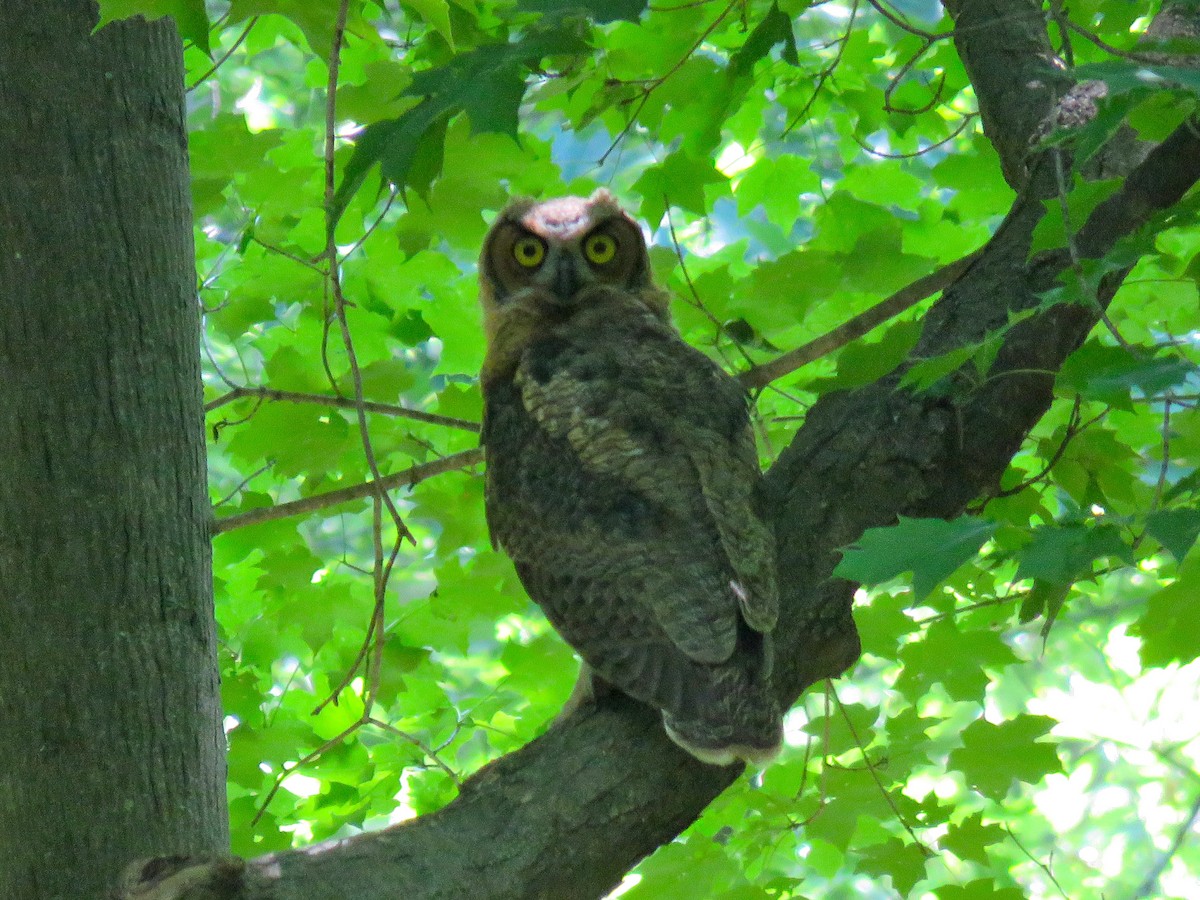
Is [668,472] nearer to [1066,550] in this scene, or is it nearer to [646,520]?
[646,520]

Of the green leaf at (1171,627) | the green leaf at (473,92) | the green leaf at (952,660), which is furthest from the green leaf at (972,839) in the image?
the green leaf at (473,92)

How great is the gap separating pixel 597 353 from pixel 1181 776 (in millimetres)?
6990

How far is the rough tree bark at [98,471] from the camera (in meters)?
1.93

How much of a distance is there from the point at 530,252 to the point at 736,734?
1.72 metres

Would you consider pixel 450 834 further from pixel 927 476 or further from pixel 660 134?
pixel 660 134

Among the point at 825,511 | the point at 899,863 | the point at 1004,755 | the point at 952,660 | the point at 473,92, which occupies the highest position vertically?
the point at 473,92

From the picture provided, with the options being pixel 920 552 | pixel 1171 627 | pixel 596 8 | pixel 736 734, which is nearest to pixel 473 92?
pixel 596 8

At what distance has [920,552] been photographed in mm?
1518

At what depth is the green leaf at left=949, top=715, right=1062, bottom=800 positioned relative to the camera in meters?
2.71

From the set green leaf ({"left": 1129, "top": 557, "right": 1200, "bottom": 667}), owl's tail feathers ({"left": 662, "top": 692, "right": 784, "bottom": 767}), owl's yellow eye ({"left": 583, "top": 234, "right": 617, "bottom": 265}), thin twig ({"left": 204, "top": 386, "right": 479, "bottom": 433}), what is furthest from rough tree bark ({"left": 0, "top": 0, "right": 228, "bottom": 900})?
green leaf ({"left": 1129, "top": 557, "right": 1200, "bottom": 667})

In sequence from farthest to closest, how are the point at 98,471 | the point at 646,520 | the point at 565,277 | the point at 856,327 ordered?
the point at 565,277 < the point at 856,327 < the point at 646,520 < the point at 98,471

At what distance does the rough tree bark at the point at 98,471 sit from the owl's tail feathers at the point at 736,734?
812mm

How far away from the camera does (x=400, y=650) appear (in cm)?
331

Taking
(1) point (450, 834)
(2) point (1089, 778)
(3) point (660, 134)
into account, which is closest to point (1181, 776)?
(2) point (1089, 778)
